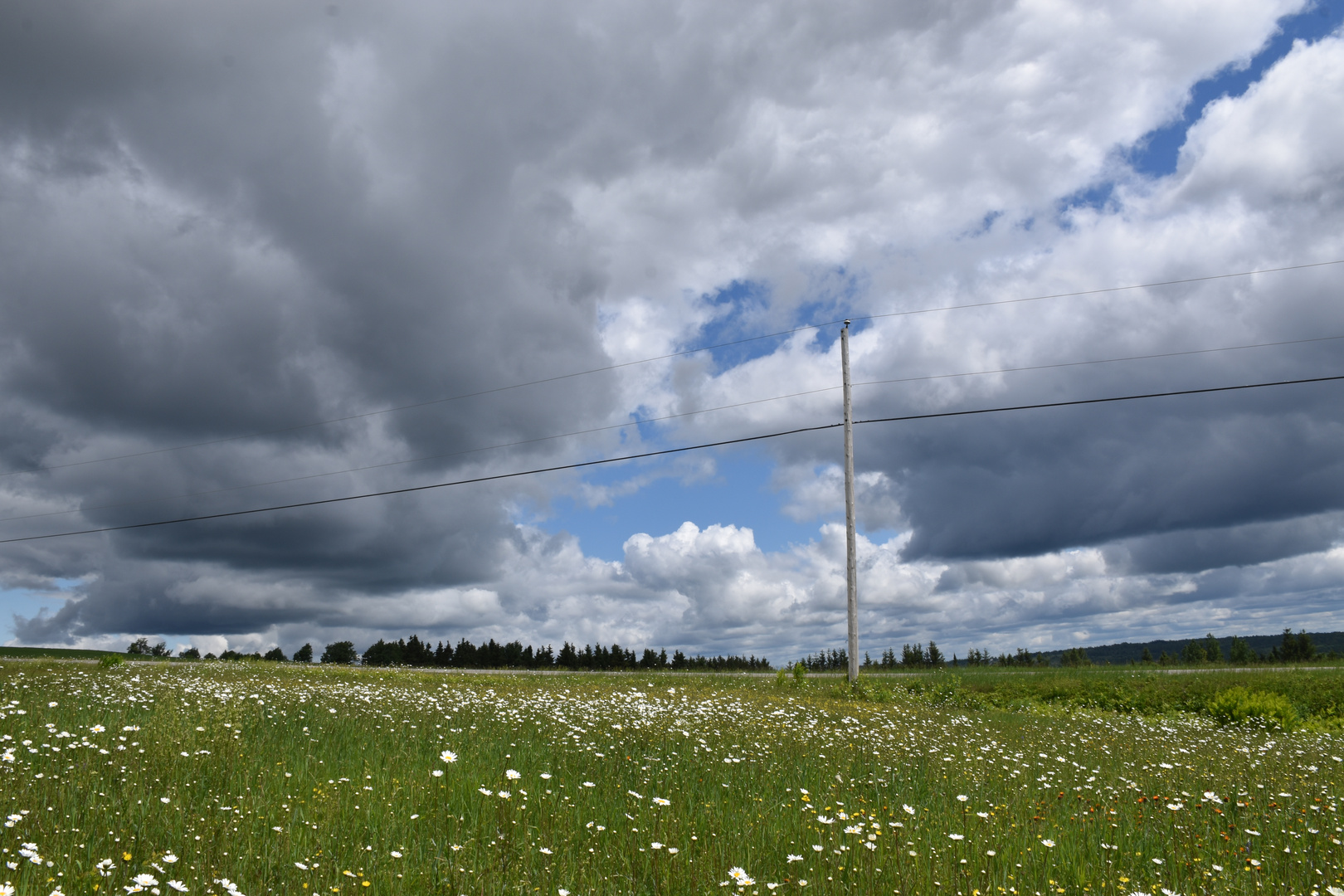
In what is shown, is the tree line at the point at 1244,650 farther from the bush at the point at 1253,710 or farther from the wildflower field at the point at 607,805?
the wildflower field at the point at 607,805

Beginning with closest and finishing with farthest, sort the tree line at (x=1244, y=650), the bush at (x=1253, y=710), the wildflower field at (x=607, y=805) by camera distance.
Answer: the wildflower field at (x=607, y=805), the bush at (x=1253, y=710), the tree line at (x=1244, y=650)

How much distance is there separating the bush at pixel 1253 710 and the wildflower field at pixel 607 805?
6746 mm

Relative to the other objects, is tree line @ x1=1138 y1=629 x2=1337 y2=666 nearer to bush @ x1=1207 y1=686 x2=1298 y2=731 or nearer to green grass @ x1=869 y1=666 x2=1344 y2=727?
green grass @ x1=869 y1=666 x2=1344 y2=727

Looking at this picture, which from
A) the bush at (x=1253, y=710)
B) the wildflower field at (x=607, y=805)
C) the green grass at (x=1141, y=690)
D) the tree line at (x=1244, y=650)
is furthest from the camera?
the tree line at (x=1244, y=650)

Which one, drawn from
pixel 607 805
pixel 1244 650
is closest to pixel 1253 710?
pixel 607 805

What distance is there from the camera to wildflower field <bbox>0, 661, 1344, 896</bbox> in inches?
202

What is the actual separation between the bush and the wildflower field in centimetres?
675

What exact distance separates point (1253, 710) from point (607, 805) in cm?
2059

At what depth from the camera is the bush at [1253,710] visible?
18.7m

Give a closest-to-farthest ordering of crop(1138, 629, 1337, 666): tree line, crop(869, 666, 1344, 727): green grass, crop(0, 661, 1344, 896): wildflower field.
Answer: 1. crop(0, 661, 1344, 896): wildflower field
2. crop(869, 666, 1344, 727): green grass
3. crop(1138, 629, 1337, 666): tree line

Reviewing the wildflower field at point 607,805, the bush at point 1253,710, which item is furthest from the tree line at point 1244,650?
the wildflower field at point 607,805

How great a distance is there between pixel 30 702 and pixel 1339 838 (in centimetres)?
1671

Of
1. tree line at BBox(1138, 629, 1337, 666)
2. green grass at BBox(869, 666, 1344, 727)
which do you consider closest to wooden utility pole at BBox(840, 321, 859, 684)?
green grass at BBox(869, 666, 1344, 727)

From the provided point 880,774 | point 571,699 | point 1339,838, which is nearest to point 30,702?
point 571,699
